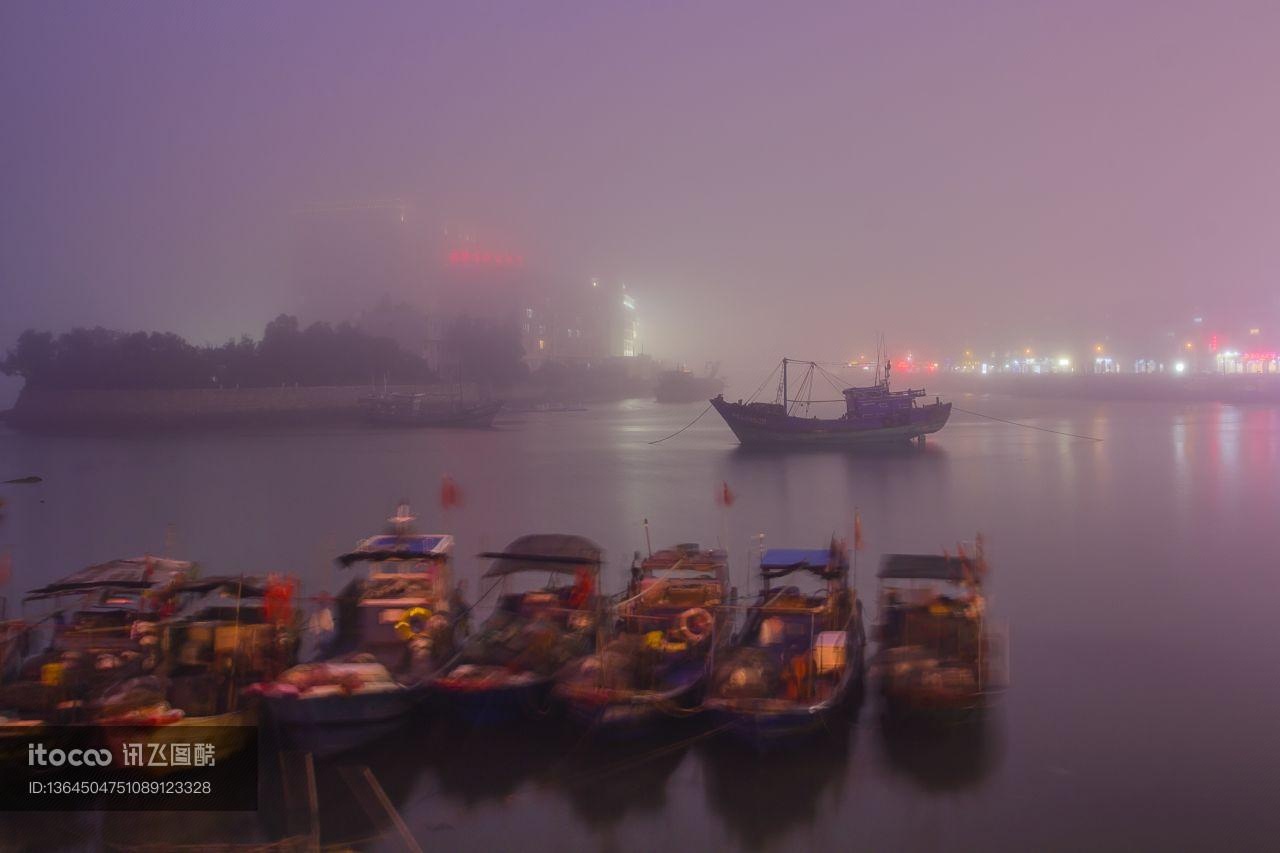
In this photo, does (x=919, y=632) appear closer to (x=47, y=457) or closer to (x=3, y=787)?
(x=3, y=787)

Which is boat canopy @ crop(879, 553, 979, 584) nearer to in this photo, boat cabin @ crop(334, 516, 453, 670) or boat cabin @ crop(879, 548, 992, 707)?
boat cabin @ crop(879, 548, 992, 707)

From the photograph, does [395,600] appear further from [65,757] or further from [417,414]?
[417,414]

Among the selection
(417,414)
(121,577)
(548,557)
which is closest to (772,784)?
(548,557)

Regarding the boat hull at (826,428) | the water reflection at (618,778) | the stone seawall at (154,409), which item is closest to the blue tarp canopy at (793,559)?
the water reflection at (618,778)

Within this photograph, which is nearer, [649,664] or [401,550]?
[649,664]

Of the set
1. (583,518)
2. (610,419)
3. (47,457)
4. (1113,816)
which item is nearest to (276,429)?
(47,457)

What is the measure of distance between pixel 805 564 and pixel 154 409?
30068 millimetres

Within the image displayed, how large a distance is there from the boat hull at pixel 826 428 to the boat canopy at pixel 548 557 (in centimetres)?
1501

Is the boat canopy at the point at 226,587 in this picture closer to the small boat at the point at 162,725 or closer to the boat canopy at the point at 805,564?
the small boat at the point at 162,725

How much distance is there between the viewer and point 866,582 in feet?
26.3

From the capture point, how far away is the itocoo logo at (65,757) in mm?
3455

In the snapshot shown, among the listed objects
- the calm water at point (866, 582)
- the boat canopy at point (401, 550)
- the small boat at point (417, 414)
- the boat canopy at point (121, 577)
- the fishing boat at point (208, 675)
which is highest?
the small boat at point (417, 414)

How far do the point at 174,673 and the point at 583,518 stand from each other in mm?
8650

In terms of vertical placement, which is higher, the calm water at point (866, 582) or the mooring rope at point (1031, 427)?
the mooring rope at point (1031, 427)
